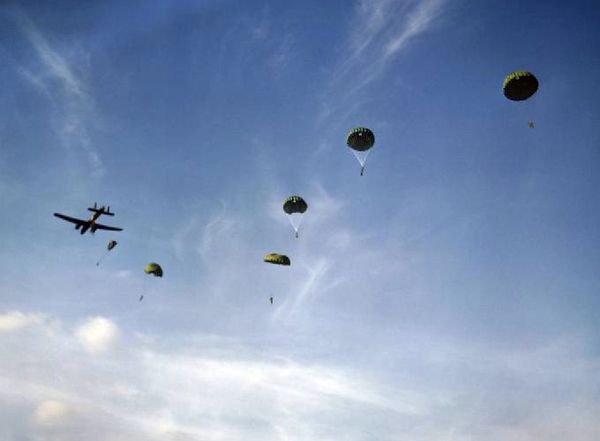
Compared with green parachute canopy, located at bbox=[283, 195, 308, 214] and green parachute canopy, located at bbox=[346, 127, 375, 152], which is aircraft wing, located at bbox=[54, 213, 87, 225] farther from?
green parachute canopy, located at bbox=[346, 127, 375, 152]

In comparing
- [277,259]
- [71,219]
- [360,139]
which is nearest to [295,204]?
[277,259]

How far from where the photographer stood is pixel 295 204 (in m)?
39.5

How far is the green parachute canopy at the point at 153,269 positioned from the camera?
4394 cm

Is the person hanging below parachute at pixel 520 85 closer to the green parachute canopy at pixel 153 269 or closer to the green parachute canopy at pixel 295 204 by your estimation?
the green parachute canopy at pixel 295 204

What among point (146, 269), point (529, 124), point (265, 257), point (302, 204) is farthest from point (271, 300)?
point (529, 124)

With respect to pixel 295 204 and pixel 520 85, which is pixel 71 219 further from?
pixel 520 85

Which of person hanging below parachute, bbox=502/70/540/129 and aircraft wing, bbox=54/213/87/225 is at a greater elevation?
person hanging below parachute, bbox=502/70/540/129

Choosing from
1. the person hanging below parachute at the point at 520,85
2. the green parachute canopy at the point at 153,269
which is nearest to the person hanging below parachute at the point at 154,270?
the green parachute canopy at the point at 153,269

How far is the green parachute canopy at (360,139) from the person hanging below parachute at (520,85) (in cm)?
1101

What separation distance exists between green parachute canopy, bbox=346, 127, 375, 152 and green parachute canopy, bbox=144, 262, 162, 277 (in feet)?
80.9

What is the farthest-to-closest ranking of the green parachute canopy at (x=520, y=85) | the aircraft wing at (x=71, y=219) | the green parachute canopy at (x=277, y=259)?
the aircraft wing at (x=71, y=219)
the green parachute canopy at (x=277, y=259)
the green parachute canopy at (x=520, y=85)

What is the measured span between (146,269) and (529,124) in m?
38.5

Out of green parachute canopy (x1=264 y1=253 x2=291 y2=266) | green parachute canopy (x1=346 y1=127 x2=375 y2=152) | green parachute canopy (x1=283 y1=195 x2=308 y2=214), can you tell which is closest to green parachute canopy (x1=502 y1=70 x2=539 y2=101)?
green parachute canopy (x1=346 y1=127 x2=375 y2=152)

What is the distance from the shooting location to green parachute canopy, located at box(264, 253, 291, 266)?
41094mm
